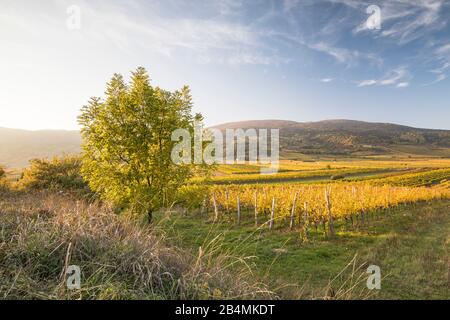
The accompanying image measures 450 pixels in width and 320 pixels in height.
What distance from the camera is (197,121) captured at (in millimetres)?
14719

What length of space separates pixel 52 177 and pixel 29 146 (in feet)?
394

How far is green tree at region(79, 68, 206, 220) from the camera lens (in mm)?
12547

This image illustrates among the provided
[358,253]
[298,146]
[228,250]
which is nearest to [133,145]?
[228,250]

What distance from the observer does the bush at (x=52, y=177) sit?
22.5 metres

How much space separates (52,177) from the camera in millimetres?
23344

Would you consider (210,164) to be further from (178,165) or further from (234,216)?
(234,216)

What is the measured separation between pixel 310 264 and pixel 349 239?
4989mm

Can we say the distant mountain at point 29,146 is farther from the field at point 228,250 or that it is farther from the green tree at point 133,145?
the field at point 228,250

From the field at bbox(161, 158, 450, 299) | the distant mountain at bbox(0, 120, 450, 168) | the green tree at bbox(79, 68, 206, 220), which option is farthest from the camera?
the distant mountain at bbox(0, 120, 450, 168)

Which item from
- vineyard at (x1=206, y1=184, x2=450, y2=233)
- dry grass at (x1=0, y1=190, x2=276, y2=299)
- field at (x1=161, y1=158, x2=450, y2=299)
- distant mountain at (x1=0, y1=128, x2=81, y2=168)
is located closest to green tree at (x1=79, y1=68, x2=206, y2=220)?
field at (x1=161, y1=158, x2=450, y2=299)

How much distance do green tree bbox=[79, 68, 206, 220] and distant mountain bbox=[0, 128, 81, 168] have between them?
295ft

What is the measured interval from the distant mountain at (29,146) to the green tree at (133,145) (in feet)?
295

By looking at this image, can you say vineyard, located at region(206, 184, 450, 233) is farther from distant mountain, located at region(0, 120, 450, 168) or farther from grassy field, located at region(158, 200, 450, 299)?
distant mountain, located at region(0, 120, 450, 168)
